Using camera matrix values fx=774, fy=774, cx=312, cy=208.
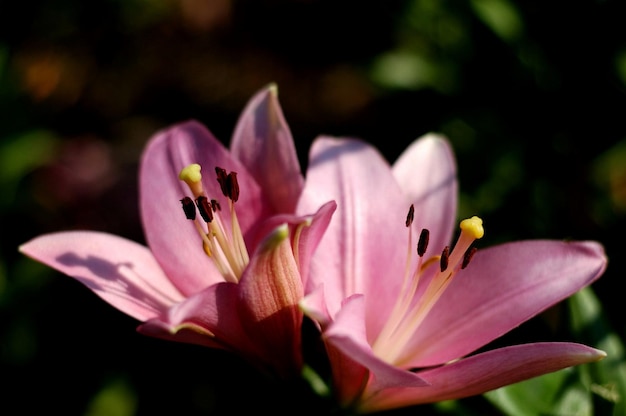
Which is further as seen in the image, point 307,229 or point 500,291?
point 500,291

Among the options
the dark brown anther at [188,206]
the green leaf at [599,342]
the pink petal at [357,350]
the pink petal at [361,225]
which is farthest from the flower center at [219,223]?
the green leaf at [599,342]

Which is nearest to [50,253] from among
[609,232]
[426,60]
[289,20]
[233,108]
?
[609,232]

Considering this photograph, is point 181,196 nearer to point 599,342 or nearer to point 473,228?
point 473,228

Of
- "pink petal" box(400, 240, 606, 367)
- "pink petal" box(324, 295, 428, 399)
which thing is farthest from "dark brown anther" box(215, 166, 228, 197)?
"pink petal" box(400, 240, 606, 367)

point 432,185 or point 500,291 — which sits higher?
point 432,185

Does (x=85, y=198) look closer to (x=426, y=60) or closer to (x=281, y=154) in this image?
(x=426, y=60)

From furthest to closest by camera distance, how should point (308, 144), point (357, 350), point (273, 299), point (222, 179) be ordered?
point (308, 144) < point (222, 179) < point (273, 299) < point (357, 350)

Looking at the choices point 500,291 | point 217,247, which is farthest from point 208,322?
point 500,291

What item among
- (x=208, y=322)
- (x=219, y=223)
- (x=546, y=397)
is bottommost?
(x=546, y=397)
